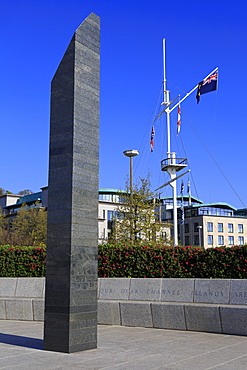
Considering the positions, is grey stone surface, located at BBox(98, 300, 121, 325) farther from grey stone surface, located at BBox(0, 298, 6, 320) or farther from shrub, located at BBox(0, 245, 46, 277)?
shrub, located at BBox(0, 245, 46, 277)

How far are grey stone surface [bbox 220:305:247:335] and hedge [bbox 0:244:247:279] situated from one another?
6.45ft

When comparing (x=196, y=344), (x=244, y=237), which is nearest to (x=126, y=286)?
(x=196, y=344)

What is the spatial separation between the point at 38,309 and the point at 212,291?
17.7 feet

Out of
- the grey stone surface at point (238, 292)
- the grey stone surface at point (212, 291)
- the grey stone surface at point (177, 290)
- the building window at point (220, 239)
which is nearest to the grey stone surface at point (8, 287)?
the grey stone surface at point (177, 290)

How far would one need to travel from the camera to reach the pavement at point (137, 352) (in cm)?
704

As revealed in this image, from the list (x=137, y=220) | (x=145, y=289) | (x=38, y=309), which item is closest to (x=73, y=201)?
(x=145, y=289)

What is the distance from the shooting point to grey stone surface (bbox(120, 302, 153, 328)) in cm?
1153

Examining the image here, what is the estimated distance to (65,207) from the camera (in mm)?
8484

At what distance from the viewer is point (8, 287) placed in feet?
49.4

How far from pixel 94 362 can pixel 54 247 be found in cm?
235

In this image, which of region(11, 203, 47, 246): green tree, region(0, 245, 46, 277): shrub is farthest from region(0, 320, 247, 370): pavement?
region(11, 203, 47, 246): green tree

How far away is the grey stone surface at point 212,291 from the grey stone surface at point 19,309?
529cm

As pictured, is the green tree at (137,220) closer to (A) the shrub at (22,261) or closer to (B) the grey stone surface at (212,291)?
(A) the shrub at (22,261)

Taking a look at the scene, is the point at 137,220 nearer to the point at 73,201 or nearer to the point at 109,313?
the point at 109,313
